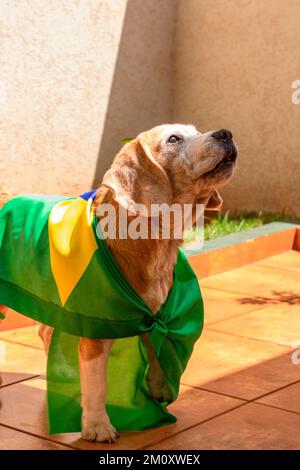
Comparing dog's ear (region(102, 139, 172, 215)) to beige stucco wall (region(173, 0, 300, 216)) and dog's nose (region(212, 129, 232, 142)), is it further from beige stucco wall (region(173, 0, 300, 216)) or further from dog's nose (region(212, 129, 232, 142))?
beige stucco wall (region(173, 0, 300, 216))

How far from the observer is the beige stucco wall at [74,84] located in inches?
285

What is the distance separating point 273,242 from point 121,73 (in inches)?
95.9

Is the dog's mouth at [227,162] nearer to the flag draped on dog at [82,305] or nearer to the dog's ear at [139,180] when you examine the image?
the dog's ear at [139,180]

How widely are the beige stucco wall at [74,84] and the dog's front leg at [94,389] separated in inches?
159

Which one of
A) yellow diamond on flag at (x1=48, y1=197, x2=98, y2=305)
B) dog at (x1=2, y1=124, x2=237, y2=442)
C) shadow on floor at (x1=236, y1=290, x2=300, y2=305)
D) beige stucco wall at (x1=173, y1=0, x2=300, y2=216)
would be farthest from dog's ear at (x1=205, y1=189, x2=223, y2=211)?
beige stucco wall at (x1=173, y1=0, x2=300, y2=216)

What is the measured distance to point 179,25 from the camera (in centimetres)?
882

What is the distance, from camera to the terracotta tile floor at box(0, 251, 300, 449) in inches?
136

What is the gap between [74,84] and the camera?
778cm

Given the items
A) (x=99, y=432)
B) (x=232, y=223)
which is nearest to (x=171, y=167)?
(x=99, y=432)

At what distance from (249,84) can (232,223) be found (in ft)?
5.52

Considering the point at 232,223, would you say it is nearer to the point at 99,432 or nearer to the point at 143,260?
the point at 143,260

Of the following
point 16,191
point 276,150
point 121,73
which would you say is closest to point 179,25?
point 121,73

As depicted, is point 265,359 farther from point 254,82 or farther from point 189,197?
point 254,82

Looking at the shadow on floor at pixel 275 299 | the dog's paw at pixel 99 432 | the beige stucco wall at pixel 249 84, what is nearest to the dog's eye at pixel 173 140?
the dog's paw at pixel 99 432
